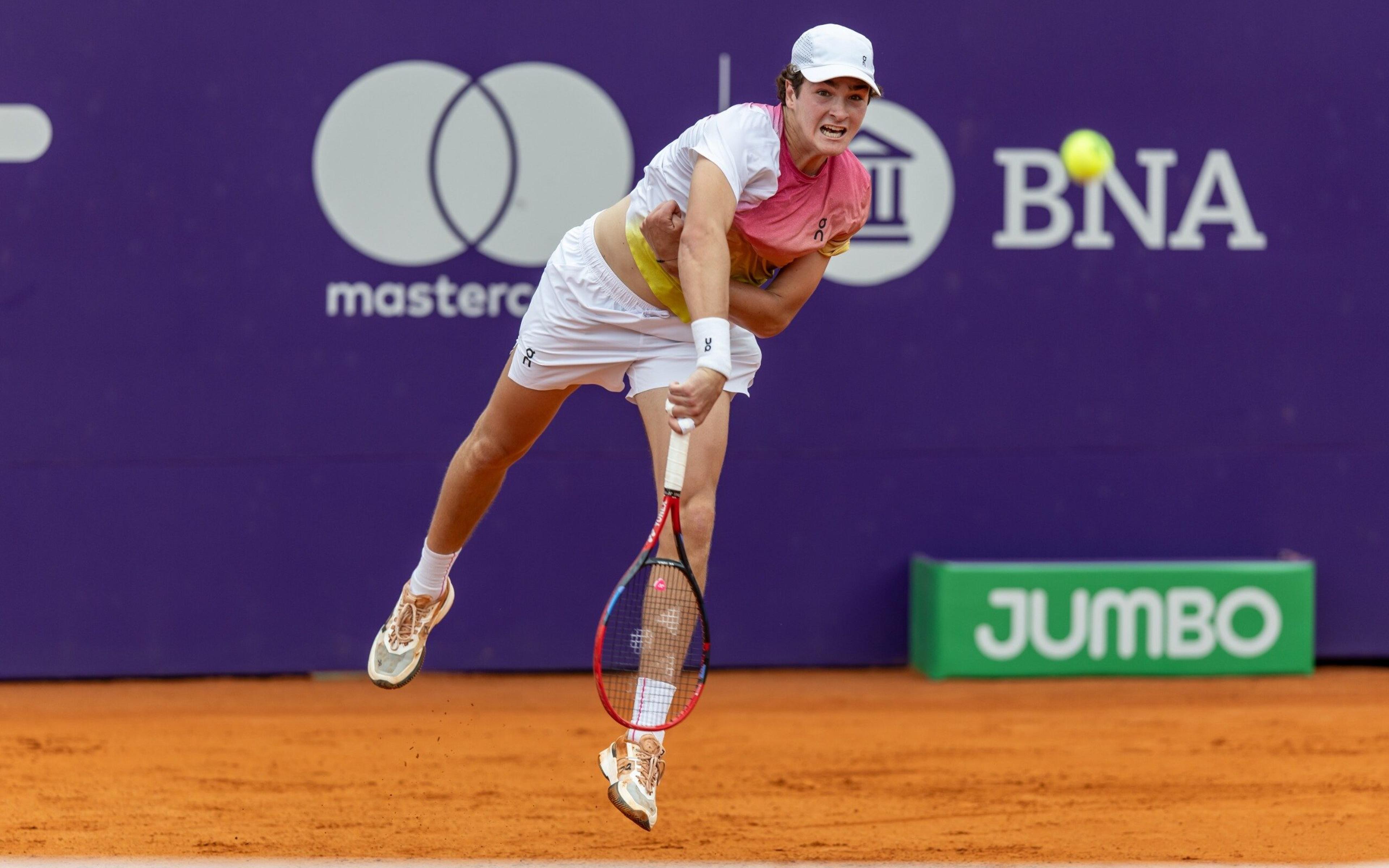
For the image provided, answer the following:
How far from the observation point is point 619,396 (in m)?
6.07

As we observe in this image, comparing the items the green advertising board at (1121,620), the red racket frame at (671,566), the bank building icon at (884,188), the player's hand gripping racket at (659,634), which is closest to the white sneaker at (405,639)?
the player's hand gripping racket at (659,634)

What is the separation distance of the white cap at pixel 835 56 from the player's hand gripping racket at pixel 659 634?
2.70ft

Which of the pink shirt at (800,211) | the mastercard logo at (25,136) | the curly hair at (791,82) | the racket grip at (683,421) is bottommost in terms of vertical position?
the racket grip at (683,421)

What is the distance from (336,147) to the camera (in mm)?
6012

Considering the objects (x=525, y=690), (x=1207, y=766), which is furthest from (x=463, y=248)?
(x=1207, y=766)

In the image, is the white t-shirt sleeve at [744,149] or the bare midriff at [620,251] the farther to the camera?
the bare midriff at [620,251]

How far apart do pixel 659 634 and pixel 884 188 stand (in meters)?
3.18

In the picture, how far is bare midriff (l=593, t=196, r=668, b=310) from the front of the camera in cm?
364

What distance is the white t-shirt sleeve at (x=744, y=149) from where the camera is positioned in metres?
3.33

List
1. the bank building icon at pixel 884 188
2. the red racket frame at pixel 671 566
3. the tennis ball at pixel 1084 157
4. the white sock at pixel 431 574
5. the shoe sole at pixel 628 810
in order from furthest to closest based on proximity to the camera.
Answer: the bank building icon at pixel 884 188 → the tennis ball at pixel 1084 157 → the white sock at pixel 431 574 → the shoe sole at pixel 628 810 → the red racket frame at pixel 671 566

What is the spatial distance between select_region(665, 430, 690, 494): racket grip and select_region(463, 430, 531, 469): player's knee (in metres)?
0.73

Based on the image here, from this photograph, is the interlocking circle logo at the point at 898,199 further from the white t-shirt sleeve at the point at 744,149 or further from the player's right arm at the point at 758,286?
the white t-shirt sleeve at the point at 744,149

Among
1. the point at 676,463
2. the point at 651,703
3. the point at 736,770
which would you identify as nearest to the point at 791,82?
the point at 676,463

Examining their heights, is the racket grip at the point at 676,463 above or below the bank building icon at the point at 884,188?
below
